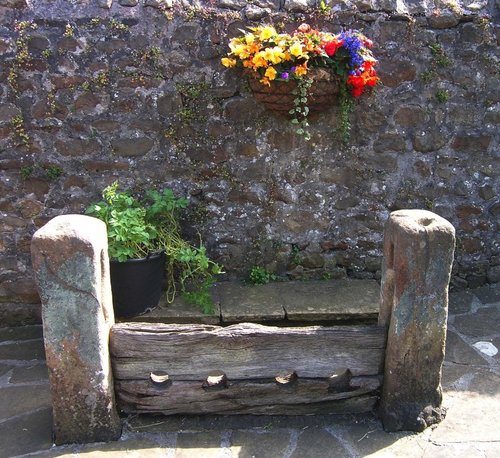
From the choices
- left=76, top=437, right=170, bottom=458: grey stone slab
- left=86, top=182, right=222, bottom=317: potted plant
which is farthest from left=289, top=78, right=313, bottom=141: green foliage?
left=76, top=437, right=170, bottom=458: grey stone slab

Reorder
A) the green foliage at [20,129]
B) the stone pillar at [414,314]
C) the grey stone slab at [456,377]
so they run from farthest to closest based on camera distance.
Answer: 1. the green foliage at [20,129]
2. the grey stone slab at [456,377]
3. the stone pillar at [414,314]

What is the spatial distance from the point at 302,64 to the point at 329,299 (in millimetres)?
1458

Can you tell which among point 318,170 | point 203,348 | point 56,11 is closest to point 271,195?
point 318,170

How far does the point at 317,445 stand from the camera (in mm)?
2582

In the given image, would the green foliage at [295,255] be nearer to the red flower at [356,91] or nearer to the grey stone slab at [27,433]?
the red flower at [356,91]

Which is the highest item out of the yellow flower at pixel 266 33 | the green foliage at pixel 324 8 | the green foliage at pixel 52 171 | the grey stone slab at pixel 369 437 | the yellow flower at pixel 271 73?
the green foliage at pixel 324 8

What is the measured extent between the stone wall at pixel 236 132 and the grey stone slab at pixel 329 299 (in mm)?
152

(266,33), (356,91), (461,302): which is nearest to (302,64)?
(266,33)

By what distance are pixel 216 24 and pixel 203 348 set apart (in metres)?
2.04

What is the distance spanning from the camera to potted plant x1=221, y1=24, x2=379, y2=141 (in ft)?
10.9

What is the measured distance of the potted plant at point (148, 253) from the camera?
130 inches

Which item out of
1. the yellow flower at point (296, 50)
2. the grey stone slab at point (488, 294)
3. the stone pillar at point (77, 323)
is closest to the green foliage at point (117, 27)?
the yellow flower at point (296, 50)

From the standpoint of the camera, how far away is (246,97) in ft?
11.9

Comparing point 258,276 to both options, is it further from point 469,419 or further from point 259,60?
point 469,419
